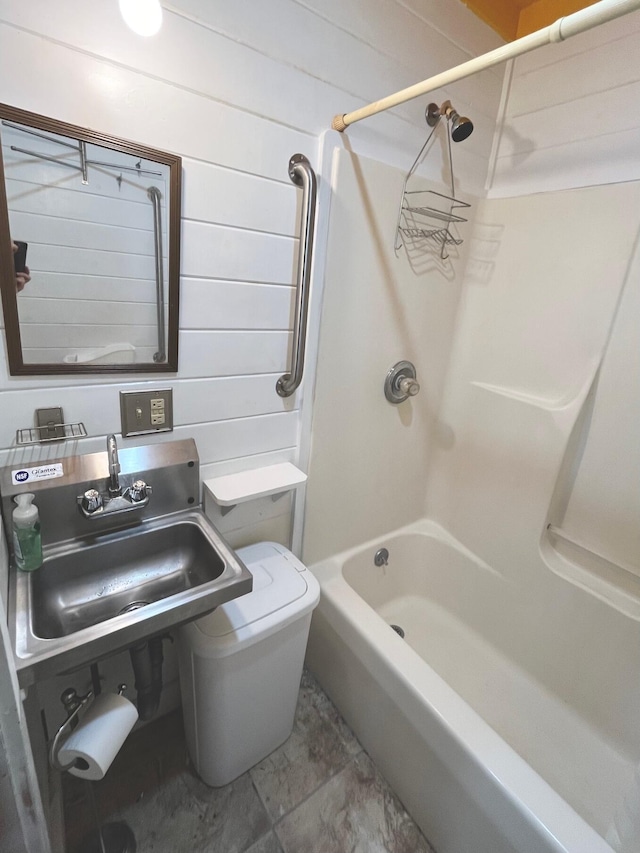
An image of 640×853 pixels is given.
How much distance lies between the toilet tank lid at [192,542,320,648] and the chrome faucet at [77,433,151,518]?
1.23ft

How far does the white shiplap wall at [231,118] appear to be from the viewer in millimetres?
816

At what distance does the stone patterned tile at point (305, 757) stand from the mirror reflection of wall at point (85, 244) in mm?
1431

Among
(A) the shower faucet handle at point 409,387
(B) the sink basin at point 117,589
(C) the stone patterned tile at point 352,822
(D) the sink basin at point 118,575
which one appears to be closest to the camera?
(B) the sink basin at point 117,589

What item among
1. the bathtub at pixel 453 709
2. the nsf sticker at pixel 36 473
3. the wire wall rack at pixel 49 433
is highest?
the wire wall rack at pixel 49 433

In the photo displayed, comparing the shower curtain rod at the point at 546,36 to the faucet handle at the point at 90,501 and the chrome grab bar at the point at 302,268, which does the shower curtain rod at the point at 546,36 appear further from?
the faucet handle at the point at 90,501

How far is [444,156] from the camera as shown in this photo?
1427mm

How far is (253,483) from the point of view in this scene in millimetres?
1274

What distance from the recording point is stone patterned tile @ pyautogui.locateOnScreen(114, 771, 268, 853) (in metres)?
1.16

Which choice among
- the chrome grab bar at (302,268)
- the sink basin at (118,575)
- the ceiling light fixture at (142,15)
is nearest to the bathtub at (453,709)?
the sink basin at (118,575)

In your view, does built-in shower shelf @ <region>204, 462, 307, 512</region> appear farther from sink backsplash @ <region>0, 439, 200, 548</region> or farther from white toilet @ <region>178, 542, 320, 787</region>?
white toilet @ <region>178, 542, 320, 787</region>

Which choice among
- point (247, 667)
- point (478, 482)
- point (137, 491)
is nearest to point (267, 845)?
point (247, 667)

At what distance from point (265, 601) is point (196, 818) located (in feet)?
2.36

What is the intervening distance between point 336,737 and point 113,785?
2.47 feet

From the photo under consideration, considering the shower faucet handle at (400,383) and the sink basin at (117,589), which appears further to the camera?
the shower faucet handle at (400,383)
